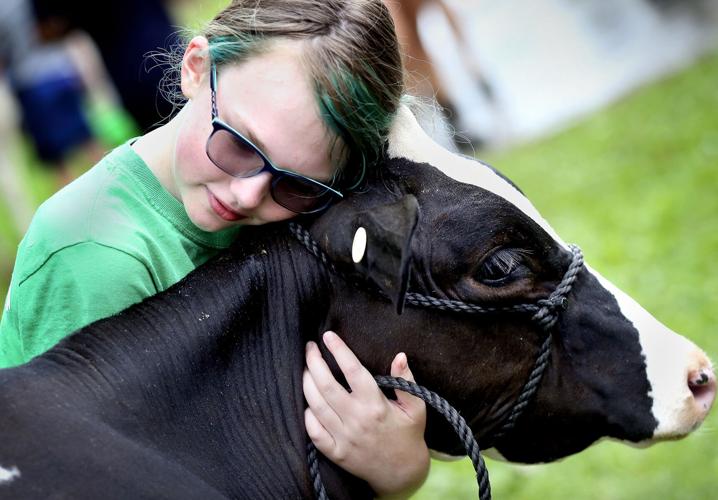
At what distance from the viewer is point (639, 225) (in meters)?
7.34

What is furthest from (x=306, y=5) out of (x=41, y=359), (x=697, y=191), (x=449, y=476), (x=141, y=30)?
(x=697, y=191)

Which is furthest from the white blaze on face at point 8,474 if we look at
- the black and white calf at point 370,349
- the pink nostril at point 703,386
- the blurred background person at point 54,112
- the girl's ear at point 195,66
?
the blurred background person at point 54,112

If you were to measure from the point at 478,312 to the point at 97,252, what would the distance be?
1.04 m

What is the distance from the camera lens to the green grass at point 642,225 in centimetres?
499

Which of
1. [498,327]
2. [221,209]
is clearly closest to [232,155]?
[221,209]

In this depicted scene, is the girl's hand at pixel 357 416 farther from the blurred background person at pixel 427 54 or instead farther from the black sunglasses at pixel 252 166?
the blurred background person at pixel 427 54

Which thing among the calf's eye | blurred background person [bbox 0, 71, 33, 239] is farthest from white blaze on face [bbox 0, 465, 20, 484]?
blurred background person [bbox 0, 71, 33, 239]

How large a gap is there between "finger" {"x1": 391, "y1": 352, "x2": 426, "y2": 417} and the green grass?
3.22 ft

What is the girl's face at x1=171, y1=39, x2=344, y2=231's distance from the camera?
2.71m

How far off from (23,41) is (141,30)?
8.32ft

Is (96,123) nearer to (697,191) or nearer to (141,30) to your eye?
(141,30)

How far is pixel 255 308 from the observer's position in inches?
110

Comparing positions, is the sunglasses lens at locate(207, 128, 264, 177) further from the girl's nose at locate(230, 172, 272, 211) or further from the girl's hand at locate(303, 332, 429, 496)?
the girl's hand at locate(303, 332, 429, 496)

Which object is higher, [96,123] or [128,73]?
[128,73]
